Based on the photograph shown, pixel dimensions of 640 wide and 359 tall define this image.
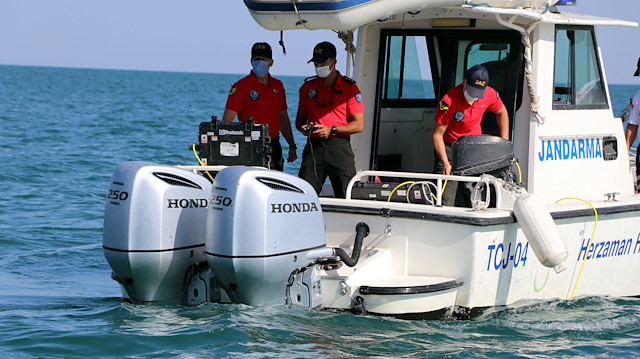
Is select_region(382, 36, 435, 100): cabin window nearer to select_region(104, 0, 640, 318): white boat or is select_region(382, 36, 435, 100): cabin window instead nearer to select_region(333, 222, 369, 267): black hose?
select_region(104, 0, 640, 318): white boat

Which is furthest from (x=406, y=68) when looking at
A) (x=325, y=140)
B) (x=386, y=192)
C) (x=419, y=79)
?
(x=386, y=192)

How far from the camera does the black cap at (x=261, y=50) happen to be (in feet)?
26.8

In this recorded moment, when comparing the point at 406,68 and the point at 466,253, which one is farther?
the point at 406,68

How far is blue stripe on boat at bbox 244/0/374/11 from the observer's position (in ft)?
21.4

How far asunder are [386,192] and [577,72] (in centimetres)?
197

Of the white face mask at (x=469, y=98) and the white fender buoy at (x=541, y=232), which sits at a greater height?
the white face mask at (x=469, y=98)

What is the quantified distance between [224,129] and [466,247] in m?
1.97

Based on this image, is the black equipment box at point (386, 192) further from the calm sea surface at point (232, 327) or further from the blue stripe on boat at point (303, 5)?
the blue stripe on boat at point (303, 5)

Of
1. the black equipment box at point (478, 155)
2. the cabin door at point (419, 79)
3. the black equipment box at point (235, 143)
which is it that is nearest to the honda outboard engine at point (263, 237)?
the black equipment box at point (235, 143)

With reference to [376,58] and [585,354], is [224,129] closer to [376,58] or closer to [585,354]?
[376,58]

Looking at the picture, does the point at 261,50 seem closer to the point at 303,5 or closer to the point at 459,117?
the point at 303,5

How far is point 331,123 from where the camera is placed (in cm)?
763

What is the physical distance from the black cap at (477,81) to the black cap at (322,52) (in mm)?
1087

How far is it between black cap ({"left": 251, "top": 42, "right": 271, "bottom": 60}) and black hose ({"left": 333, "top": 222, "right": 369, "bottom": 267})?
77.4 inches
